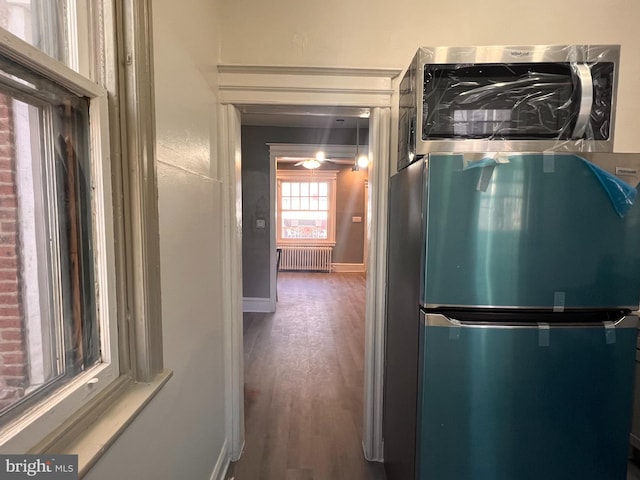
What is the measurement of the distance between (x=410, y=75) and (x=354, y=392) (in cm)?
226

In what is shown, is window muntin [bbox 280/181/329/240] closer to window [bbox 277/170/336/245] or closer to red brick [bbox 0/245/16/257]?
window [bbox 277/170/336/245]

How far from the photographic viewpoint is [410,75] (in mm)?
1336

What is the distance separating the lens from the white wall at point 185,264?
3.22 feet

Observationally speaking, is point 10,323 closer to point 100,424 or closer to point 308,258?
point 100,424

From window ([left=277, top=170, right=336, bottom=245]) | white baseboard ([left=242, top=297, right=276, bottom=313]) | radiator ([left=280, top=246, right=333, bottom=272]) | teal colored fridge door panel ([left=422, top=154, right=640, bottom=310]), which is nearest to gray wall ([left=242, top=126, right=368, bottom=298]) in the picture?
white baseboard ([left=242, top=297, right=276, bottom=313])

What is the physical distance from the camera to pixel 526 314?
1.11 meters

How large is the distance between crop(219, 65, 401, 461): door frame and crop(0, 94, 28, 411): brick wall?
42.8 inches

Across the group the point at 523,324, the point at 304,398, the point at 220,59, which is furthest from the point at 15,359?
the point at 304,398

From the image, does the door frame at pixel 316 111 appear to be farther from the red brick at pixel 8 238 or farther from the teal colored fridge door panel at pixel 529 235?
the red brick at pixel 8 238

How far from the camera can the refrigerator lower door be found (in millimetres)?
1100

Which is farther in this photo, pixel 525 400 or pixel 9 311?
pixel 525 400

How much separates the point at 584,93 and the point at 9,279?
1.68 meters

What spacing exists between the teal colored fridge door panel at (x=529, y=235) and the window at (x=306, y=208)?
685 cm

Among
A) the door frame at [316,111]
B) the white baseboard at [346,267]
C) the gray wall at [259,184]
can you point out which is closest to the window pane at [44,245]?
the door frame at [316,111]
